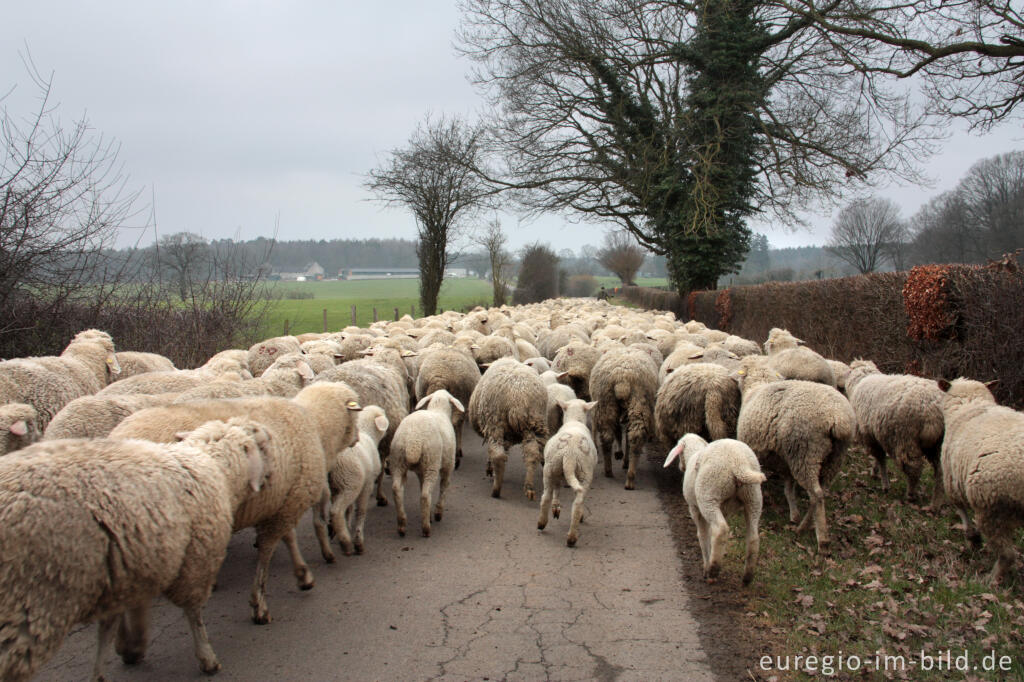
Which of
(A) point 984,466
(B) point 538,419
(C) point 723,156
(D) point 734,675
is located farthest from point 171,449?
(C) point 723,156

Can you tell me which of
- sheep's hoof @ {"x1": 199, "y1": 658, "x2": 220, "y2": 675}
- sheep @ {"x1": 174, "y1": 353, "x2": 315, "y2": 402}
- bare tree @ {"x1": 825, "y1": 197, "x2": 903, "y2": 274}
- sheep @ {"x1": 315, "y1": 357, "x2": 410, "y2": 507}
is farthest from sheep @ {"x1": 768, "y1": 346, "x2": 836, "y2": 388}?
bare tree @ {"x1": 825, "y1": 197, "x2": 903, "y2": 274}

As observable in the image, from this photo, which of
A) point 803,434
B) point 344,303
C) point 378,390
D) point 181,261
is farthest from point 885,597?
point 344,303

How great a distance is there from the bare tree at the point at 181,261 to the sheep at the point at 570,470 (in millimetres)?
8751

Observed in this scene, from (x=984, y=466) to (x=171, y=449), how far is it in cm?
533

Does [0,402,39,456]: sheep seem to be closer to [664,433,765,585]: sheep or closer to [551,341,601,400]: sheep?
[664,433,765,585]: sheep

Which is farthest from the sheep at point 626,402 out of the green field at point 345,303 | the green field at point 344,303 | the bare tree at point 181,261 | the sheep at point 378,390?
the green field at point 345,303

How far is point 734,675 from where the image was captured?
378 cm

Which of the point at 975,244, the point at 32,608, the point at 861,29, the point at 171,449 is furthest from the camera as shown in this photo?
the point at 975,244

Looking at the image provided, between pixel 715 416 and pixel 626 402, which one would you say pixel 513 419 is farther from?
pixel 715 416

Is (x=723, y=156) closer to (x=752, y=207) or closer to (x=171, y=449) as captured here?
(x=752, y=207)

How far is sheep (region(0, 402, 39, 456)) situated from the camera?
450 cm

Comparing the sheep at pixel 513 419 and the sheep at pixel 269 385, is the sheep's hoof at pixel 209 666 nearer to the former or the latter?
the sheep at pixel 269 385

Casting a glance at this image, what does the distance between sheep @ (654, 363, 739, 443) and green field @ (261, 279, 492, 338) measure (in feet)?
34.1

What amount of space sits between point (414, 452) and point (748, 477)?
2.85 metres
